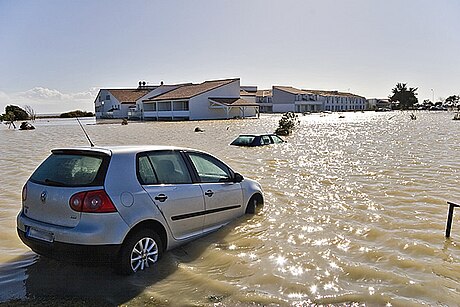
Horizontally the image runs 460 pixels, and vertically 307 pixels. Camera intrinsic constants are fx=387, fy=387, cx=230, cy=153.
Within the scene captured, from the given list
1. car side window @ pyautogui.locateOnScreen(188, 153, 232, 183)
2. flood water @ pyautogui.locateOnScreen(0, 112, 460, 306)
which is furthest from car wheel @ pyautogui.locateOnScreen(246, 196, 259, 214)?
car side window @ pyautogui.locateOnScreen(188, 153, 232, 183)

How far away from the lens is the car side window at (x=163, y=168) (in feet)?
16.3

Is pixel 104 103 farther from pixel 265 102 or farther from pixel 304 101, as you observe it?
pixel 304 101

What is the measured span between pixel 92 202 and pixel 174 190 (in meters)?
1.16

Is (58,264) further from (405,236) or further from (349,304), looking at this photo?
(405,236)

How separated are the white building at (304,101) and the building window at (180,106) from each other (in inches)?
1716

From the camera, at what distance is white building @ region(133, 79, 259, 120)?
60.3m

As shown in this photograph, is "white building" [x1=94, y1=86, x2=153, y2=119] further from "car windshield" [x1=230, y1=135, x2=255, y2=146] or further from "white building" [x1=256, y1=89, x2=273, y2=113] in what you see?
"car windshield" [x1=230, y1=135, x2=255, y2=146]

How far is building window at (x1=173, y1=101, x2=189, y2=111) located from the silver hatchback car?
55.6m

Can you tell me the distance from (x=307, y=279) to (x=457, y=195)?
6.65 meters

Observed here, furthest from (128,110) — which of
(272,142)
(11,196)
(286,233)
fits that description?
(286,233)

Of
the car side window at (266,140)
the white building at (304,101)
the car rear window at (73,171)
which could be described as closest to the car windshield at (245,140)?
the car side window at (266,140)

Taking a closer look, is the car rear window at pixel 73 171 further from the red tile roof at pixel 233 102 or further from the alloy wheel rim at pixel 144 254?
the red tile roof at pixel 233 102

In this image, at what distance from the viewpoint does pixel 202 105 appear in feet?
200

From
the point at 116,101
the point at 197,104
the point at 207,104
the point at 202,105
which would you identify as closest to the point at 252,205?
the point at 197,104
